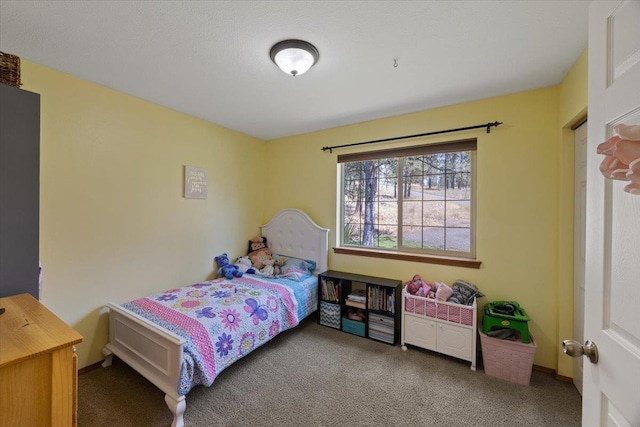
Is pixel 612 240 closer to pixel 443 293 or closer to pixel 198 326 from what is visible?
pixel 443 293

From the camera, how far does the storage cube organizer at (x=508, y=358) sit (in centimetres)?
195

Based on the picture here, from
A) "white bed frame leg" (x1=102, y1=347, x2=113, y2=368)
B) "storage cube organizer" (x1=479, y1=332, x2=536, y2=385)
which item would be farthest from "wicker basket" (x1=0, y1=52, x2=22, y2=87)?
"storage cube organizer" (x1=479, y1=332, x2=536, y2=385)

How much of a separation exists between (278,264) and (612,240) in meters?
2.98

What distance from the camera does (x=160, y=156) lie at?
8.58 ft

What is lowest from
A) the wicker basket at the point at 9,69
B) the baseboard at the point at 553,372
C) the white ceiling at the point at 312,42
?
the baseboard at the point at 553,372

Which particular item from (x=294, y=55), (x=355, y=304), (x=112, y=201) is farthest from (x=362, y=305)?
(x=112, y=201)

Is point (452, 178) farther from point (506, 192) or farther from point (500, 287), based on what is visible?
point (500, 287)

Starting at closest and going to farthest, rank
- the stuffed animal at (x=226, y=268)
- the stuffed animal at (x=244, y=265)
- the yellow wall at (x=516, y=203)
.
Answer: the yellow wall at (x=516, y=203)
the stuffed animal at (x=226, y=268)
the stuffed animal at (x=244, y=265)

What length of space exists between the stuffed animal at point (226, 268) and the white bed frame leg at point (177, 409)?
143cm

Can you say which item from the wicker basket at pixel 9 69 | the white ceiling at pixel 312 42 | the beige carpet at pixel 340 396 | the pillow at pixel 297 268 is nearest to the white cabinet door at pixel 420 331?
the beige carpet at pixel 340 396

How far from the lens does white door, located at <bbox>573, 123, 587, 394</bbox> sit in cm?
188

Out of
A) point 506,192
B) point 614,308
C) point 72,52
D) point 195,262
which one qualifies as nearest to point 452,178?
point 506,192

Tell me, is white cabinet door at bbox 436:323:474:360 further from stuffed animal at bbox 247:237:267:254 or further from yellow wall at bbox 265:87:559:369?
stuffed animal at bbox 247:237:267:254

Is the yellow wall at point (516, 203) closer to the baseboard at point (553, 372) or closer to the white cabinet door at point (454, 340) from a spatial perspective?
the baseboard at point (553, 372)
